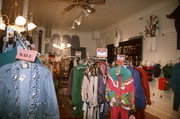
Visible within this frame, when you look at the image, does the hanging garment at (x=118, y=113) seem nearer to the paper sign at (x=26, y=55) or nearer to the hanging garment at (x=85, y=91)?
the hanging garment at (x=85, y=91)

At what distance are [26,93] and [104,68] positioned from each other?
195 centimetres

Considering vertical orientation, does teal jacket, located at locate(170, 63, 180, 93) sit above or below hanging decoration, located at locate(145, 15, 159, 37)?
below

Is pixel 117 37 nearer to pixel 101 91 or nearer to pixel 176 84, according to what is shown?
pixel 176 84

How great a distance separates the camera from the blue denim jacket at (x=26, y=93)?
139cm

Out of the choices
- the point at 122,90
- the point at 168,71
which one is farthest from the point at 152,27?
the point at 122,90

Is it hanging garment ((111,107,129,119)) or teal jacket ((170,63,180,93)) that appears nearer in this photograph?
hanging garment ((111,107,129,119))

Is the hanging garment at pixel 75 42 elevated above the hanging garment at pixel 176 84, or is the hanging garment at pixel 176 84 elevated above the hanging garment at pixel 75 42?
the hanging garment at pixel 75 42

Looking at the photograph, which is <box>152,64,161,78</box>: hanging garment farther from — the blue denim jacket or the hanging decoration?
the blue denim jacket

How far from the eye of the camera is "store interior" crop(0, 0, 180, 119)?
1.48 m

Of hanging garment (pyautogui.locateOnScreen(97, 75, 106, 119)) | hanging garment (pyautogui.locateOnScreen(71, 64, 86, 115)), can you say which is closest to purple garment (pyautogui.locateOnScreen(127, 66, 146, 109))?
hanging garment (pyautogui.locateOnScreen(97, 75, 106, 119))

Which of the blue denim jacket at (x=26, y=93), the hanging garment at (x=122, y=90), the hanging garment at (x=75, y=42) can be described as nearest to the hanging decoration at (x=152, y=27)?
the hanging garment at (x=122, y=90)

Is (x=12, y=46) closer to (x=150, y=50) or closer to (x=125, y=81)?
(x=125, y=81)

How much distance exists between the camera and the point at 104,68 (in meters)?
3.17

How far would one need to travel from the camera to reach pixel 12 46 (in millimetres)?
1616
